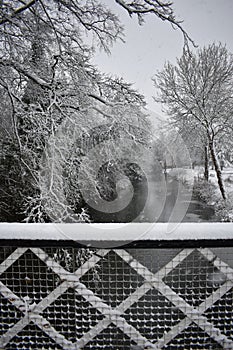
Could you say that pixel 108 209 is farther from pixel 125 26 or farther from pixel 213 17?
pixel 213 17

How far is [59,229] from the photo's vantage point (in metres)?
1.18

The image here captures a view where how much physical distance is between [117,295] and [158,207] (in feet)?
31.9

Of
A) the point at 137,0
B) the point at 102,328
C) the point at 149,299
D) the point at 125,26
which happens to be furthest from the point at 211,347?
the point at 125,26

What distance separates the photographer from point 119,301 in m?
1.27

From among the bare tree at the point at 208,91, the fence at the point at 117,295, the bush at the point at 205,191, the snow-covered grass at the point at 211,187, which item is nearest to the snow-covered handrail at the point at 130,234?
the fence at the point at 117,295

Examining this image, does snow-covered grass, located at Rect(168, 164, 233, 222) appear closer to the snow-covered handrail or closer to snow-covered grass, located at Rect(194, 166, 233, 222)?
snow-covered grass, located at Rect(194, 166, 233, 222)

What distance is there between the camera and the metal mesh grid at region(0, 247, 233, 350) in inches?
48.6

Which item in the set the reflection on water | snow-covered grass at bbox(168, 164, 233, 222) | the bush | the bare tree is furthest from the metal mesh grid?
the bare tree

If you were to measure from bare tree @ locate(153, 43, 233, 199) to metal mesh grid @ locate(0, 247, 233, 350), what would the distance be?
12419 mm

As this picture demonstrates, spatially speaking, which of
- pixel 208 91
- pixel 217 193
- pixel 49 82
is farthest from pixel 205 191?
pixel 49 82

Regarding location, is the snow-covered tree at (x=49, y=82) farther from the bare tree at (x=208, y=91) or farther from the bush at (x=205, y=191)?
the bare tree at (x=208, y=91)

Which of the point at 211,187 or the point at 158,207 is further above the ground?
the point at 211,187

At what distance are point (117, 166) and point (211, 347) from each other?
4.45 m

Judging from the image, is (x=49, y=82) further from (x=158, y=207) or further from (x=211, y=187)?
(x=211, y=187)
